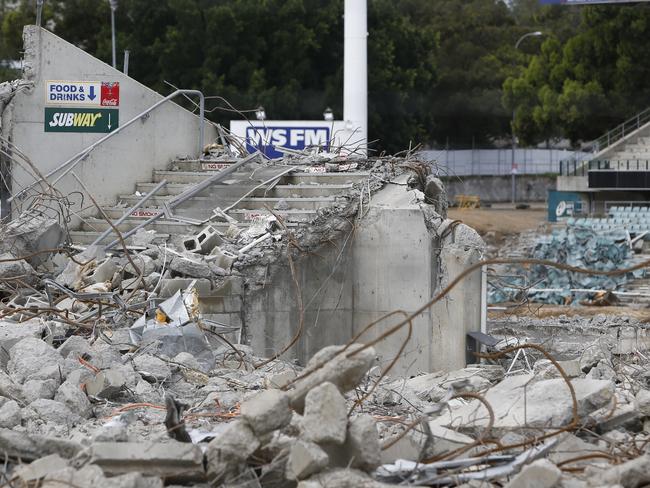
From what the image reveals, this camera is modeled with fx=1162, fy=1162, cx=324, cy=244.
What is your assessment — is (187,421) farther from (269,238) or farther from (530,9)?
(530,9)

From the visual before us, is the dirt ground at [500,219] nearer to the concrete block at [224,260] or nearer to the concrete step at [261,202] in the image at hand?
the concrete step at [261,202]

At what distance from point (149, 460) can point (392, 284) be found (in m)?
8.07

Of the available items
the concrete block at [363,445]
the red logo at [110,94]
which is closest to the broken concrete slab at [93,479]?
the concrete block at [363,445]

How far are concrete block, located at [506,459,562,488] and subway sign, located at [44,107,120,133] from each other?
11.2 m

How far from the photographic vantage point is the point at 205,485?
6332 millimetres

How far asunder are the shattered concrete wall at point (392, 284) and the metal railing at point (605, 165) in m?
30.0

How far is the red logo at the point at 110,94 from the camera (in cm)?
1617

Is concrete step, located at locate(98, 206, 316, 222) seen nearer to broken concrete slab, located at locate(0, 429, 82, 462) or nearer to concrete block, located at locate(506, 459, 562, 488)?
broken concrete slab, located at locate(0, 429, 82, 462)

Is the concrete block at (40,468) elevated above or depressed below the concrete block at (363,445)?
below

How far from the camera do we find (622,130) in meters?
48.2

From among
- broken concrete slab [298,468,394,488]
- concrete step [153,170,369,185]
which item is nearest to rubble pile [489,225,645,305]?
concrete step [153,170,369,185]

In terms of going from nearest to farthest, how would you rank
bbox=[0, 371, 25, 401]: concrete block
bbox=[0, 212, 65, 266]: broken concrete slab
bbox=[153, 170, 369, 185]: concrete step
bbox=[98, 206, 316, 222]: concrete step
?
1. bbox=[0, 371, 25, 401]: concrete block
2. bbox=[0, 212, 65, 266]: broken concrete slab
3. bbox=[98, 206, 316, 222]: concrete step
4. bbox=[153, 170, 369, 185]: concrete step

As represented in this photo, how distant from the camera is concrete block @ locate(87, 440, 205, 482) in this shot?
247 inches

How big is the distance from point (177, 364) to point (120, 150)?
6.70 meters
